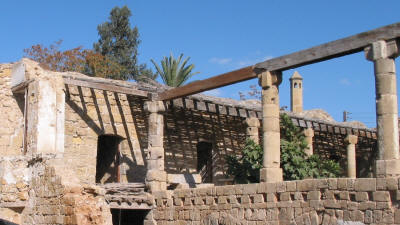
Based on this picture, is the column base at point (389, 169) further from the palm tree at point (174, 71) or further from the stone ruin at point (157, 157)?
the palm tree at point (174, 71)

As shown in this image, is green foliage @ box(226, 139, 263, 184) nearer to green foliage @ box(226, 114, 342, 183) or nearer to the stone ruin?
green foliage @ box(226, 114, 342, 183)

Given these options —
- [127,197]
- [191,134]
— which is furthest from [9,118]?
[191,134]

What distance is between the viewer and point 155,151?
16.1m

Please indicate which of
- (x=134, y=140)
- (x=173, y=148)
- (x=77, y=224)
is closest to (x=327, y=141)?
(x=173, y=148)

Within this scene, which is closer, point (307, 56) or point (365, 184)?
point (365, 184)

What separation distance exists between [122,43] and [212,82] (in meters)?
24.0

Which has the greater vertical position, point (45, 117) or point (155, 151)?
point (45, 117)

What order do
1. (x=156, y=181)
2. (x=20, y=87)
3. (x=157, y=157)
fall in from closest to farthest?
(x=20, y=87), (x=156, y=181), (x=157, y=157)

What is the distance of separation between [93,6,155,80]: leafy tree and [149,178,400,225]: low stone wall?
71.8 feet

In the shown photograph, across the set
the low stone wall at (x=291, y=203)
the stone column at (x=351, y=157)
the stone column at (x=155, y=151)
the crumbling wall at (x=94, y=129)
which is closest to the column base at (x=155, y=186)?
the stone column at (x=155, y=151)

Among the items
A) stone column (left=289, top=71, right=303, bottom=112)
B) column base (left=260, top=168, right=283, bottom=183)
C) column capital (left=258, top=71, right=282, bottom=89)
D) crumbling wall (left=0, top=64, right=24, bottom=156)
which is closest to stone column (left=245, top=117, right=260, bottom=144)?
column capital (left=258, top=71, right=282, bottom=89)

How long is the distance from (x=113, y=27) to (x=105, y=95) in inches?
820

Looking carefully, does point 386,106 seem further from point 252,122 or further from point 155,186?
point 252,122

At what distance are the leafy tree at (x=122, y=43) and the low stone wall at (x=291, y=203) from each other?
21.9m
